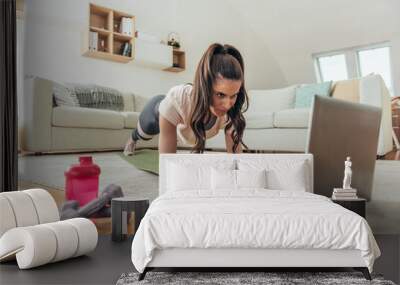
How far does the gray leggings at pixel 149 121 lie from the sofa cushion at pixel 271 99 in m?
0.76

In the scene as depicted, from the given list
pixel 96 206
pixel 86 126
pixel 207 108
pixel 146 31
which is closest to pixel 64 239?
pixel 96 206

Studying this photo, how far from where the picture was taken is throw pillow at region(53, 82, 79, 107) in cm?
398

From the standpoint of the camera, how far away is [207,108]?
3.82 metres

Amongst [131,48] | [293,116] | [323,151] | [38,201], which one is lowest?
[38,201]

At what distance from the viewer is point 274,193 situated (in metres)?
3.25

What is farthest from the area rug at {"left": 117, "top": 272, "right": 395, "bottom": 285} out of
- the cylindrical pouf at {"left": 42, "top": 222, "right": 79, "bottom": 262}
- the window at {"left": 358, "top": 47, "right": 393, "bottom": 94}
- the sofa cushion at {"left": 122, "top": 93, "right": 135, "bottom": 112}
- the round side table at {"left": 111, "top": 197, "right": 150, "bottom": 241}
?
the window at {"left": 358, "top": 47, "right": 393, "bottom": 94}

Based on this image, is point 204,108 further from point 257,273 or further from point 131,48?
point 257,273

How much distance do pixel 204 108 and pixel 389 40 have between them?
158 centimetres

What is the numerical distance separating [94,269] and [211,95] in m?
1.63

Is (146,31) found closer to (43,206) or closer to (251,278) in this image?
A: (43,206)

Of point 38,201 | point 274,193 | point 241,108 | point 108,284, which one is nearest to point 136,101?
point 241,108

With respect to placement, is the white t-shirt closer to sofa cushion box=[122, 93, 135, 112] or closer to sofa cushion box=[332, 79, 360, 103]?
sofa cushion box=[122, 93, 135, 112]

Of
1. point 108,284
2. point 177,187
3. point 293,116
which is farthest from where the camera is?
point 293,116

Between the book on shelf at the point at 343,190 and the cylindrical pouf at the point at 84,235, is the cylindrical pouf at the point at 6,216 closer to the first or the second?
the cylindrical pouf at the point at 84,235
